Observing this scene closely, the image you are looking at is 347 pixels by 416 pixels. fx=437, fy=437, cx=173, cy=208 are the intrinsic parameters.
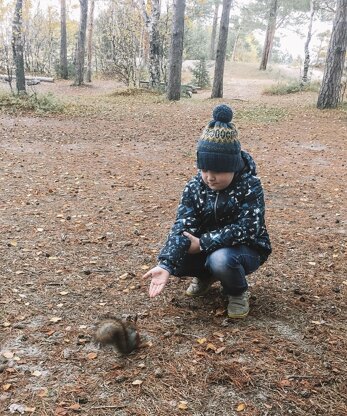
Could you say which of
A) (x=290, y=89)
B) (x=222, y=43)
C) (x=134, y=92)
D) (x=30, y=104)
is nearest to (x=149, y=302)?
(x=30, y=104)

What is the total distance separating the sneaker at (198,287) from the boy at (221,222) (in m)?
0.19

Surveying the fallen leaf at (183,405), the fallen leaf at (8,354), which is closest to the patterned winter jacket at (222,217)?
the fallen leaf at (183,405)

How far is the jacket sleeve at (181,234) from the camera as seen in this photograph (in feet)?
9.06

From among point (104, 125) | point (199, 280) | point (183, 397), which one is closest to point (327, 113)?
point (104, 125)

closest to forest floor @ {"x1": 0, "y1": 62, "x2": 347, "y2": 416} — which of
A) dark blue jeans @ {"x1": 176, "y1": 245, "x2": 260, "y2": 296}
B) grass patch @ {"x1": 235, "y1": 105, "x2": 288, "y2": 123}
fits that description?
dark blue jeans @ {"x1": 176, "y1": 245, "x2": 260, "y2": 296}

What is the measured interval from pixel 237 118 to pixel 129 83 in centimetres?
993

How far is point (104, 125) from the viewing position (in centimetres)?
1153

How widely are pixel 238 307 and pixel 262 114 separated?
37.8 ft

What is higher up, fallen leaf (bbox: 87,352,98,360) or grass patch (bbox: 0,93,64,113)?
fallen leaf (bbox: 87,352,98,360)

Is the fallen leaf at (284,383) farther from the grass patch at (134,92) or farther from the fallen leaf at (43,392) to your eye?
the grass patch at (134,92)

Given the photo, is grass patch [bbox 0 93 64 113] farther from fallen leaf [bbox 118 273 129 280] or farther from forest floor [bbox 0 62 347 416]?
fallen leaf [bbox 118 273 129 280]

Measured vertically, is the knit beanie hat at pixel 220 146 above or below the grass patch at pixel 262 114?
above

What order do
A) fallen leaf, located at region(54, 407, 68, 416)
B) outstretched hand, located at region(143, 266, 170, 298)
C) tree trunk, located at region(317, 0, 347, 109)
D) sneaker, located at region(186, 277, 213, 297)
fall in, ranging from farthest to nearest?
1. tree trunk, located at region(317, 0, 347, 109)
2. sneaker, located at region(186, 277, 213, 297)
3. outstretched hand, located at region(143, 266, 170, 298)
4. fallen leaf, located at region(54, 407, 68, 416)

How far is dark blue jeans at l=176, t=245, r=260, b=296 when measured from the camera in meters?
2.81
